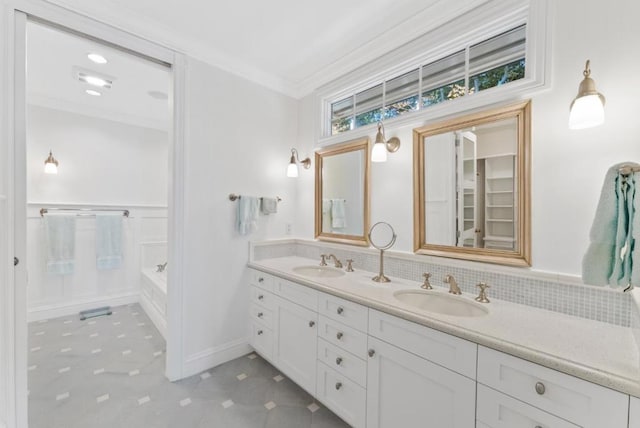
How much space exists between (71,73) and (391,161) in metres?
3.13

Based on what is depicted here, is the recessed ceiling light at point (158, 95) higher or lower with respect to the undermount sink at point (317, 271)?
higher

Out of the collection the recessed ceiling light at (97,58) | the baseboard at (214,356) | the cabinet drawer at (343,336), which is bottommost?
the baseboard at (214,356)

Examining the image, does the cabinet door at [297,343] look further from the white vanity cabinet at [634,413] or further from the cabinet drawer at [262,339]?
the white vanity cabinet at [634,413]

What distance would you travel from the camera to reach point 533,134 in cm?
140

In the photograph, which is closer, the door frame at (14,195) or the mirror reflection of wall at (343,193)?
the door frame at (14,195)

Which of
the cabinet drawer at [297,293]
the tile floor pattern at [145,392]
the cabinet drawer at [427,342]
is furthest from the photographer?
the cabinet drawer at [297,293]

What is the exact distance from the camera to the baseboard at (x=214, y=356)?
2.16m

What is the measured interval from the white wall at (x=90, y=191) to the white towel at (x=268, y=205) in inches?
89.9

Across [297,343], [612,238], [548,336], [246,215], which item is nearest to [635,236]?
[612,238]

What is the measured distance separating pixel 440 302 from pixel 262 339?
147 cm

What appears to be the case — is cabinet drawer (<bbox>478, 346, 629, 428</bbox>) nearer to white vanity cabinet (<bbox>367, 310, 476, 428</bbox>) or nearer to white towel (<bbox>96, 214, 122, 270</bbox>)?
white vanity cabinet (<bbox>367, 310, 476, 428</bbox>)

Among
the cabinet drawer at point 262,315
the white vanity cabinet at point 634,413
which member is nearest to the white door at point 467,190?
the white vanity cabinet at point 634,413

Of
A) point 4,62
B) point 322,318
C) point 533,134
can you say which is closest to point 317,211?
point 322,318

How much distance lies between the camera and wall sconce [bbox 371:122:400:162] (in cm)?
196
